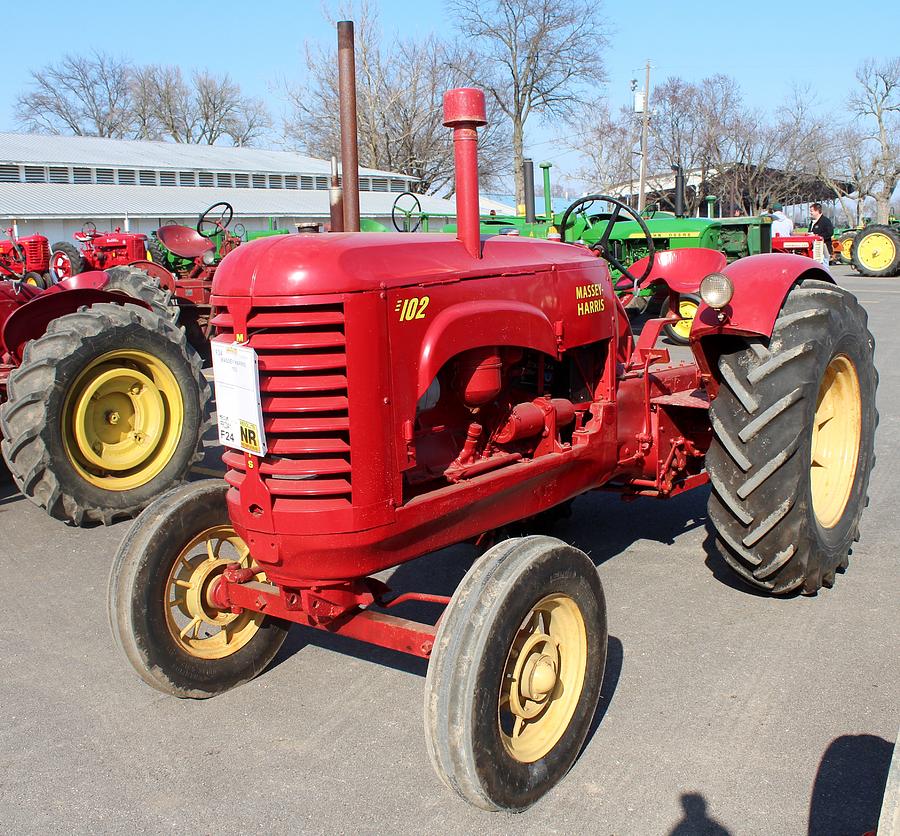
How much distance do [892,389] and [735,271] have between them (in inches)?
215

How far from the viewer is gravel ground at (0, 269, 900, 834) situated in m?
2.73

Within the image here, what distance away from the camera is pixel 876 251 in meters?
21.7

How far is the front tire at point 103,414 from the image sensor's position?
529cm

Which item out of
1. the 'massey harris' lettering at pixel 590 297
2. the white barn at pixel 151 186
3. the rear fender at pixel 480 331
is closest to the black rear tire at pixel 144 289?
the 'massey harris' lettering at pixel 590 297

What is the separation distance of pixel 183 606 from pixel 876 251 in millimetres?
21840

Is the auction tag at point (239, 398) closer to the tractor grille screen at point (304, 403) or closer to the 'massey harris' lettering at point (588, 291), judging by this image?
the tractor grille screen at point (304, 403)

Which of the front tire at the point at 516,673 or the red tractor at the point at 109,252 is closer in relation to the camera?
the front tire at the point at 516,673

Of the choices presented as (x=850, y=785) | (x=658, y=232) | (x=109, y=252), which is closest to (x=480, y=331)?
(x=850, y=785)

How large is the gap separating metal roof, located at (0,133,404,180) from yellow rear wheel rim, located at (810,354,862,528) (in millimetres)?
31677

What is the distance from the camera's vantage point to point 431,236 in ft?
10.4

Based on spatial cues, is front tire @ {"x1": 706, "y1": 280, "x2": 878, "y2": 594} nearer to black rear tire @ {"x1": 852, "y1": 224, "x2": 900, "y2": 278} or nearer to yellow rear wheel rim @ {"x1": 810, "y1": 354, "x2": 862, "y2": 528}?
yellow rear wheel rim @ {"x1": 810, "y1": 354, "x2": 862, "y2": 528}

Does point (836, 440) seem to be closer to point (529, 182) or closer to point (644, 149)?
point (529, 182)

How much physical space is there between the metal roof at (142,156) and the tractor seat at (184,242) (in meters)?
21.3

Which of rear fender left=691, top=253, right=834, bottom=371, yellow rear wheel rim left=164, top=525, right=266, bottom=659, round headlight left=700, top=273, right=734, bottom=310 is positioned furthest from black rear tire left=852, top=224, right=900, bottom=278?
yellow rear wheel rim left=164, top=525, right=266, bottom=659
